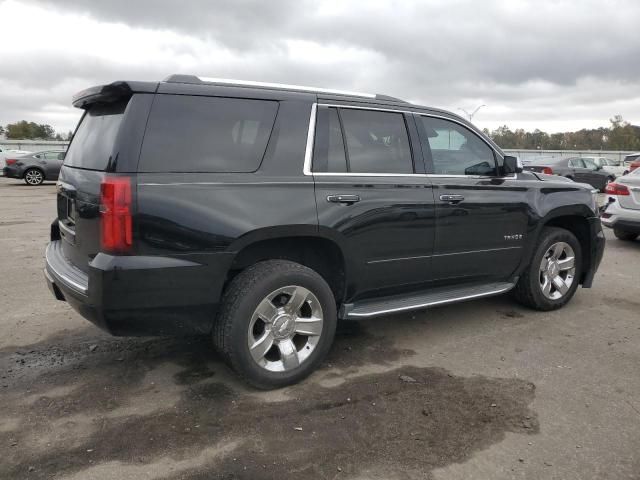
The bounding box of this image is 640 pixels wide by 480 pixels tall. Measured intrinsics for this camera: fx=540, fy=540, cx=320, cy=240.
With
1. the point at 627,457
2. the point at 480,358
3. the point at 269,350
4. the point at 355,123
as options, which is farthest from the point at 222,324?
the point at 627,457

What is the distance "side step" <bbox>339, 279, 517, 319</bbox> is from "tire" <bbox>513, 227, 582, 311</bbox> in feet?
1.20

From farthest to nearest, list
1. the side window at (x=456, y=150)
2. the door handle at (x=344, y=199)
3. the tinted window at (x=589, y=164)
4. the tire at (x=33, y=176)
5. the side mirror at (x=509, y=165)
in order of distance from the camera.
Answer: the tire at (x=33, y=176)
the tinted window at (x=589, y=164)
the side mirror at (x=509, y=165)
the side window at (x=456, y=150)
the door handle at (x=344, y=199)

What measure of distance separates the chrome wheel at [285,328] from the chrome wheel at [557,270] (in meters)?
2.59

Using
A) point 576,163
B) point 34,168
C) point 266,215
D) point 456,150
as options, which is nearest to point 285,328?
point 266,215

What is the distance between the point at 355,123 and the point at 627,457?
2600mm

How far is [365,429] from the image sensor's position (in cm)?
300

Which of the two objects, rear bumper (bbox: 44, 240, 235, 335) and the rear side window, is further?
the rear side window

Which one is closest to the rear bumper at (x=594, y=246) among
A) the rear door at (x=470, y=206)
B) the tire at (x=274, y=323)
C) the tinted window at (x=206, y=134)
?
the rear door at (x=470, y=206)

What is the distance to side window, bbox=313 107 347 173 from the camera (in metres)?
3.63

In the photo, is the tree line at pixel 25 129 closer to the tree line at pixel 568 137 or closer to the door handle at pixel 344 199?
the tree line at pixel 568 137

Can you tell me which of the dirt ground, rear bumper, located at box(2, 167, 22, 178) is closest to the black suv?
the dirt ground

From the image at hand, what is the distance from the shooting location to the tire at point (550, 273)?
4.98 m

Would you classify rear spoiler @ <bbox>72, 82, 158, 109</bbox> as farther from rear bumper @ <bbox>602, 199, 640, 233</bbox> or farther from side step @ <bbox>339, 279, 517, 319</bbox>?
rear bumper @ <bbox>602, 199, 640, 233</bbox>

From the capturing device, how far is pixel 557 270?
518 cm
